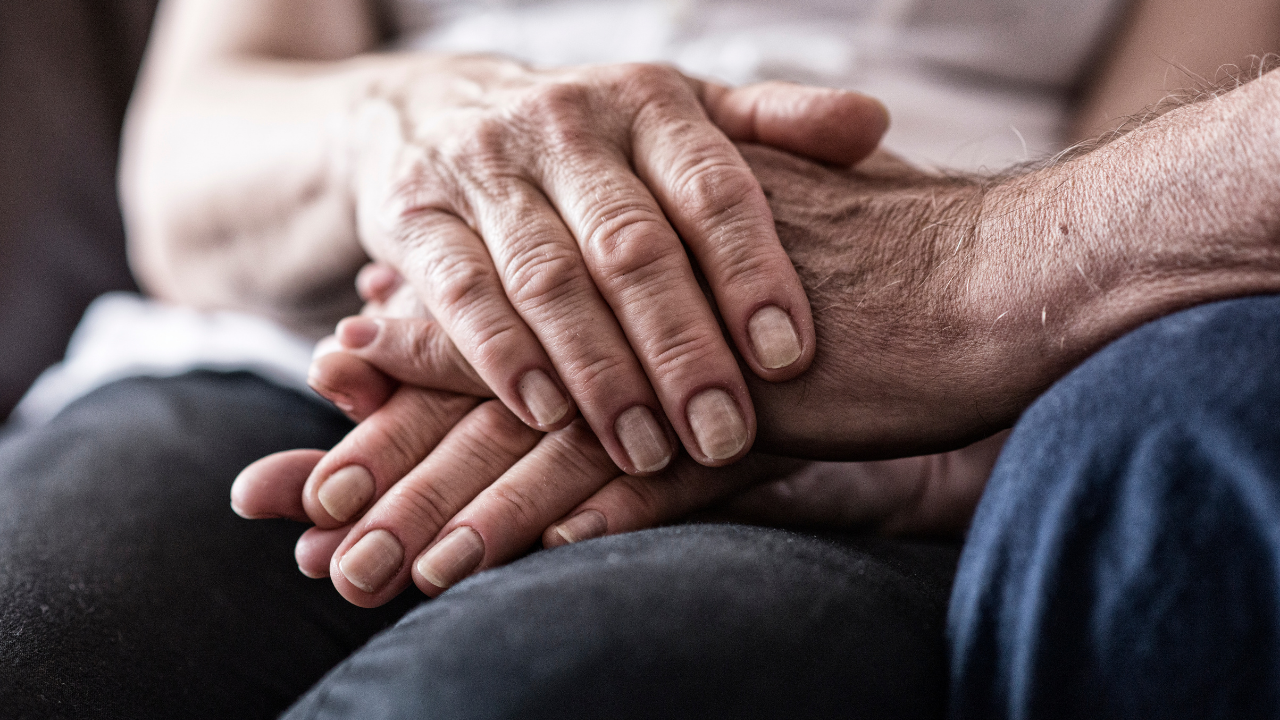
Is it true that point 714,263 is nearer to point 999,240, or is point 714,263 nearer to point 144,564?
point 999,240

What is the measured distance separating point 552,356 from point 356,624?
0.28 m

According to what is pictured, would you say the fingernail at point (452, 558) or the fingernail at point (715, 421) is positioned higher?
the fingernail at point (715, 421)

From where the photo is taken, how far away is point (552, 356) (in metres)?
0.56

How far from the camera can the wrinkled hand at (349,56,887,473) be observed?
0.55 m

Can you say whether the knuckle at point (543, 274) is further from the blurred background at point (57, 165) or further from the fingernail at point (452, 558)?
the blurred background at point (57, 165)

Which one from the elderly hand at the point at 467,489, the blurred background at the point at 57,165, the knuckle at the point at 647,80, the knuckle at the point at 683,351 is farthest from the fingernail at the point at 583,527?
the blurred background at the point at 57,165

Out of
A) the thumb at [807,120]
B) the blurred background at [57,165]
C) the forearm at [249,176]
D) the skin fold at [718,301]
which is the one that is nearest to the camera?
the skin fold at [718,301]

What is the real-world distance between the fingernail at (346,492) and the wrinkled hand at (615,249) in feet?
0.38

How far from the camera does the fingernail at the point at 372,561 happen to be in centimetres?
52

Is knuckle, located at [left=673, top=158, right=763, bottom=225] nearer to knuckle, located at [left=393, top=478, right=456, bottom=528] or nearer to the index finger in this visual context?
the index finger

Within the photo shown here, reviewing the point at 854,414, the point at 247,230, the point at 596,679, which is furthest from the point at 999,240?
the point at 247,230

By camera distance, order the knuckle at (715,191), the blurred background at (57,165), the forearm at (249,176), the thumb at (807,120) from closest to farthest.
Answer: the knuckle at (715,191), the thumb at (807,120), the forearm at (249,176), the blurred background at (57,165)

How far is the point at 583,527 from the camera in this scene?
0.54 metres

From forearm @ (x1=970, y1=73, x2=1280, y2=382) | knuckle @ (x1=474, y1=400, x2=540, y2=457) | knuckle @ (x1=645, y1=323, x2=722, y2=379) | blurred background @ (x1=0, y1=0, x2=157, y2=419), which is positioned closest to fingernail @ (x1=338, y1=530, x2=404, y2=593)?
knuckle @ (x1=474, y1=400, x2=540, y2=457)
